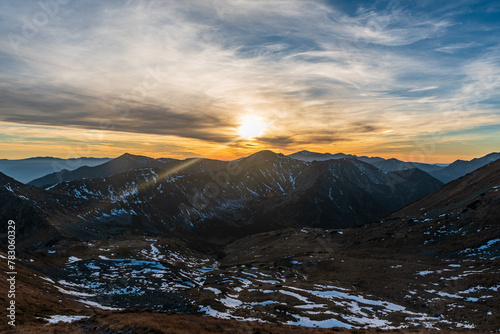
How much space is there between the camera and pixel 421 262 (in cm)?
7731

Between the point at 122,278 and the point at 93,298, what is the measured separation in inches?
740

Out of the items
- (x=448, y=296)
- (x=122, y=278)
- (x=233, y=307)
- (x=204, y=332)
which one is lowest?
(x=122, y=278)

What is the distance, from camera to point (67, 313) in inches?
1406

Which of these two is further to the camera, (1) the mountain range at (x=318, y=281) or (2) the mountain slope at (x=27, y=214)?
(2) the mountain slope at (x=27, y=214)

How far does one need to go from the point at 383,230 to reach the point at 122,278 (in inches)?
4163

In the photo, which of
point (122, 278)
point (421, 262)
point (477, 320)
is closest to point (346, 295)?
point (477, 320)

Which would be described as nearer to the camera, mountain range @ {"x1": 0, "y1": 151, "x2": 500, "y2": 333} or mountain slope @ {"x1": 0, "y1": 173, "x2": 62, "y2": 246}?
mountain range @ {"x1": 0, "y1": 151, "x2": 500, "y2": 333}

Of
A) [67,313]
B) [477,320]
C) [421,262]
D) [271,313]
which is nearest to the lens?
[67,313]

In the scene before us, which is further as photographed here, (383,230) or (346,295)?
(383,230)

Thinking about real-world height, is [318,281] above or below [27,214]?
above

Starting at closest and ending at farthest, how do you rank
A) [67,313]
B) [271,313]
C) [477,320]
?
[67,313] → [477,320] → [271,313]

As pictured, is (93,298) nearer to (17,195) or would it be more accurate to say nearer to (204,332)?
(204,332)

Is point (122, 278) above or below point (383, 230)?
Answer: below

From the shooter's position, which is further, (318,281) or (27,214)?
(27,214)
